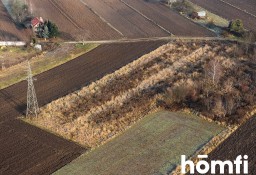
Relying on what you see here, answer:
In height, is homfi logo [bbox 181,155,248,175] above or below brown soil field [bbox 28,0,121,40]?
below

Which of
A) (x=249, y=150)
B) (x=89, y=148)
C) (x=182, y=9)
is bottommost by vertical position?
(x=89, y=148)

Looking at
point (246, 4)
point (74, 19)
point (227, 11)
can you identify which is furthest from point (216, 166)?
point (246, 4)

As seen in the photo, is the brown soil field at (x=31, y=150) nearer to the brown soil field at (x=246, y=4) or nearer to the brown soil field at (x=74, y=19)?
the brown soil field at (x=74, y=19)

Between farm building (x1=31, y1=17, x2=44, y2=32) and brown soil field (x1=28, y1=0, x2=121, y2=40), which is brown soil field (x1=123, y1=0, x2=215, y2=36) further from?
farm building (x1=31, y1=17, x2=44, y2=32)

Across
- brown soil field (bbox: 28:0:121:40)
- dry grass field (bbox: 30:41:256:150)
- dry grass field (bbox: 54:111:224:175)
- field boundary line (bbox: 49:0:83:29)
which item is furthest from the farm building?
dry grass field (bbox: 54:111:224:175)

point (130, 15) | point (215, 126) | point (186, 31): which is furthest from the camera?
point (130, 15)

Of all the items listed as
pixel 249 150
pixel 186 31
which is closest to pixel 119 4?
pixel 186 31

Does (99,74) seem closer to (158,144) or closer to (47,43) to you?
(47,43)

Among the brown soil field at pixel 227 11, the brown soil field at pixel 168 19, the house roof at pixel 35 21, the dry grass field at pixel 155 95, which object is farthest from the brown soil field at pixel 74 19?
the brown soil field at pixel 227 11
